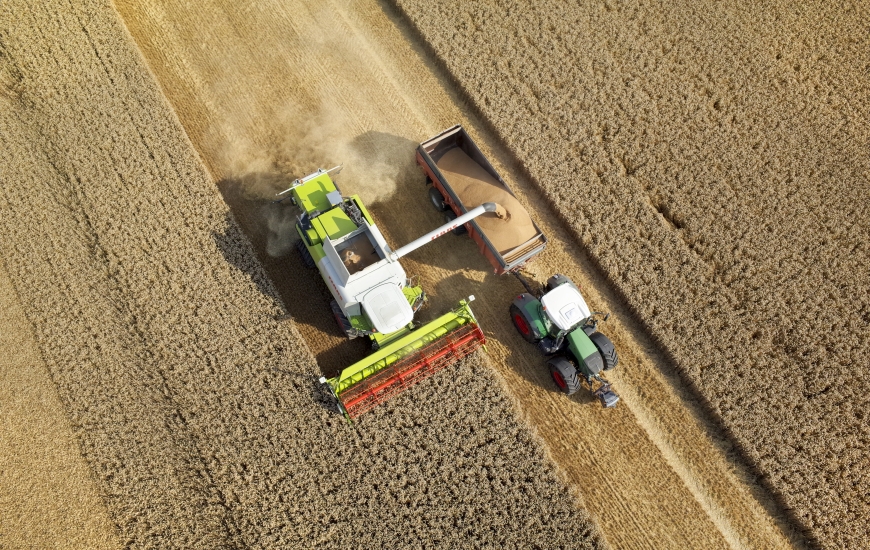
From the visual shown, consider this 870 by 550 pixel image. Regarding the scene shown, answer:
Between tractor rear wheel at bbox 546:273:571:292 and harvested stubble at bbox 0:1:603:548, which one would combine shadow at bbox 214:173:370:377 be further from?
tractor rear wheel at bbox 546:273:571:292

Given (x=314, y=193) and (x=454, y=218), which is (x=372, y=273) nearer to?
(x=314, y=193)

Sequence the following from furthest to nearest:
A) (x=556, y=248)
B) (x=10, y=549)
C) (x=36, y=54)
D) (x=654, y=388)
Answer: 1. (x=36, y=54)
2. (x=556, y=248)
3. (x=654, y=388)
4. (x=10, y=549)

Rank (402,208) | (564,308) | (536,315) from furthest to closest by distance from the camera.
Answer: (402,208) < (536,315) < (564,308)

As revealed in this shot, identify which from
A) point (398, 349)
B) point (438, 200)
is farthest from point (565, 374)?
point (438, 200)

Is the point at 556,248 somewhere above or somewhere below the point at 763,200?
above

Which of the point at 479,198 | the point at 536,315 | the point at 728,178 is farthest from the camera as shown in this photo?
the point at 728,178

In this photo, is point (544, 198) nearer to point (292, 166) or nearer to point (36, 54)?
point (292, 166)

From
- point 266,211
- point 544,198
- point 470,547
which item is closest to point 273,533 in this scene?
point 470,547
